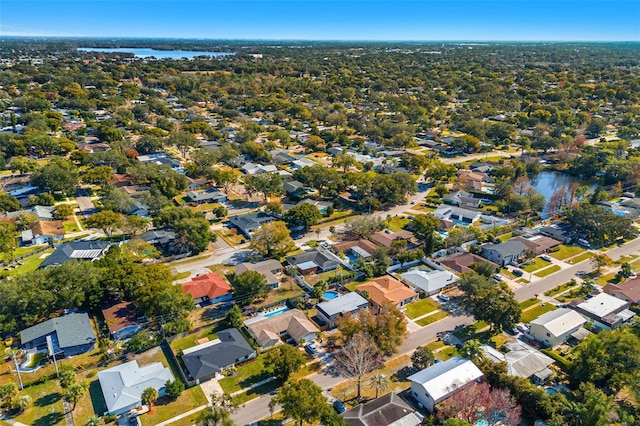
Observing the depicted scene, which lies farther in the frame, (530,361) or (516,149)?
(516,149)

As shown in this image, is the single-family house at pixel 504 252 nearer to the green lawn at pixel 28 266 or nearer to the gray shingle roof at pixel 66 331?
the gray shingle roof at pixel 66 331

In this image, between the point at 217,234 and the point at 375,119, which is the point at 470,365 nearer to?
the point at 217,234

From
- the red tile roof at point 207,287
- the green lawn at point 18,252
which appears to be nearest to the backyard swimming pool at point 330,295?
the red tile roof at point 207,287

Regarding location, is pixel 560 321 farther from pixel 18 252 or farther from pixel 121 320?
pixel 18 252

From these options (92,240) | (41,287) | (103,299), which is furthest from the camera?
(92,240)

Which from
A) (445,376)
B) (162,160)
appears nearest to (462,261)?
(445,376)

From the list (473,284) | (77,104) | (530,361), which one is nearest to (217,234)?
(473,284)

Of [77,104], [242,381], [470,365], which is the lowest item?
[242,381]
